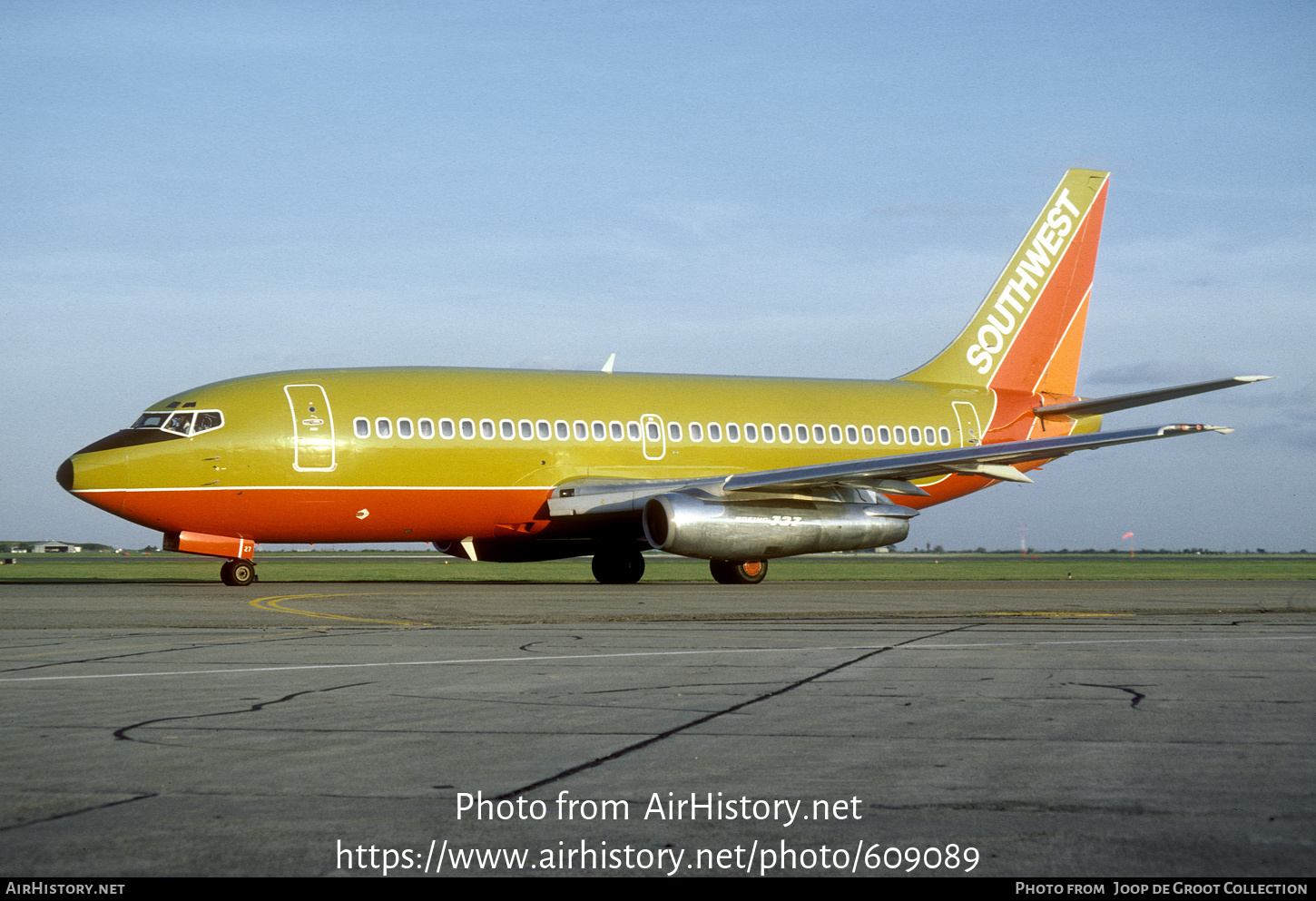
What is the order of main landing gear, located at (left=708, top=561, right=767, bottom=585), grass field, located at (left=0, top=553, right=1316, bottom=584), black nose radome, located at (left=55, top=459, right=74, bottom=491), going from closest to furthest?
black nose radome, located at (left=55, top=459, right=74, bottom=491) < main landing gear, located at (left=708, top=561, right=767, bottom=585) < grass field, located at (left=0, top=553, right=1316, bottom=584)

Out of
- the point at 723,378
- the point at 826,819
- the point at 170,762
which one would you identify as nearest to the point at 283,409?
the point at 723,378

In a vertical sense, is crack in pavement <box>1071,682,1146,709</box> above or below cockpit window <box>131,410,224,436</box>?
below

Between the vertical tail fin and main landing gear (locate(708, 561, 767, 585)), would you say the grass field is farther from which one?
the vertical tail fin

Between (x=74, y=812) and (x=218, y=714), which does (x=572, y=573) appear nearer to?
(x=218, y=714)

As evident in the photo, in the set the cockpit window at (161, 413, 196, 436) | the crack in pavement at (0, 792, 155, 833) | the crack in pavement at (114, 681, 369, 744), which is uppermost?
the cockpit window at (161, 413, 196, 436)

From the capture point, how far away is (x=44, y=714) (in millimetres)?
7551

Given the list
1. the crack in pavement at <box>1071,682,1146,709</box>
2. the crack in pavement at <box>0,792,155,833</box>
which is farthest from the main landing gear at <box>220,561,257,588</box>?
the crack in pavement at <box>0,792,155,833</box>

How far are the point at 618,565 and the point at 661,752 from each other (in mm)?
22378

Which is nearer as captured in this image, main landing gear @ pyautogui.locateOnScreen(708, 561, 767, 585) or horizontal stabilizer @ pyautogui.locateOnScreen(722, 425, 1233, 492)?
horizontal stabilizer @ pyautogui.locateOnScreen(722, 425, 1233, 492)

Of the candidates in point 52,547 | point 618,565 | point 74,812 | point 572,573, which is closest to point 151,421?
point 618,565

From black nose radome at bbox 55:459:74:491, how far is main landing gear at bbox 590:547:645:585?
11.0 m

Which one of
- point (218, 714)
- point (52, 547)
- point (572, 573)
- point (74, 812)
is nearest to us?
point (74, 812)

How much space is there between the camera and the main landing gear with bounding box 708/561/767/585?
88.0ft

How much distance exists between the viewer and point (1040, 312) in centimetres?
3362
